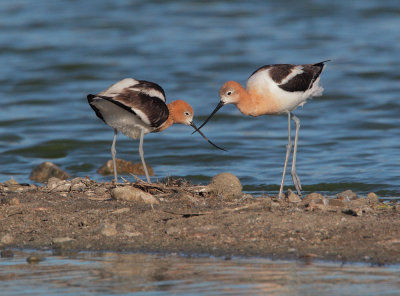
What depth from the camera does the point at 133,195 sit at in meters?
7.20

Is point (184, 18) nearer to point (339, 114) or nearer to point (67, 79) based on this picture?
point (67, 79)

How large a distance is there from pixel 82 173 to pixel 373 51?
10.8 m

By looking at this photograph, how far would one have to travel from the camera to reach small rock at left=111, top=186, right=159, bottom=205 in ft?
23.5

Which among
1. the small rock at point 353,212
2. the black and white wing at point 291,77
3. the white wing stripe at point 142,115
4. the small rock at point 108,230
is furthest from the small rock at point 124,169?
the small rock at point 353,212

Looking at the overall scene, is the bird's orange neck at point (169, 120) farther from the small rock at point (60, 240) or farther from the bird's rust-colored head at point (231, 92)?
the small rock at point (60, 240)

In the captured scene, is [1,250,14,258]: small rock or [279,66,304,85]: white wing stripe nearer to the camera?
[1,250,14,258]: small rock

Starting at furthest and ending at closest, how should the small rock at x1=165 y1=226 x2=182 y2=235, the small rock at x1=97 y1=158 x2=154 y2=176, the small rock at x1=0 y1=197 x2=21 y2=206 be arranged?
the small rock at x1=97 y1=158 x2=154 y2=176, the small rock at x1=0 y1=197 x2=21 y2=206, the small rock at x1=165 y1=226 x2=182 y2=235

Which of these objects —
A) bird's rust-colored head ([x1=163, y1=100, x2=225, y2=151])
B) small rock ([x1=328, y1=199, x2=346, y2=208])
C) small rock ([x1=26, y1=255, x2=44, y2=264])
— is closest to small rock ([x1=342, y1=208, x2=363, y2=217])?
small rock ([x1=328, y1=199, x2=346, y2=208])

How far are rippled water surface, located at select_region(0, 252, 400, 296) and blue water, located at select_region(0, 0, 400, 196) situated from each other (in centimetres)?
422

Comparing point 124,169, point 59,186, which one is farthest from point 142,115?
point 124,169

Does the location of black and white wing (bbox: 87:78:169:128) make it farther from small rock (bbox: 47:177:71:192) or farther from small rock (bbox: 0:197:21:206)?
small rock (bbox: 0:197:21:206)

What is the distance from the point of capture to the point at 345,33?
21.6m

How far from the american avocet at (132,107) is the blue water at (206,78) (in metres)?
1.54

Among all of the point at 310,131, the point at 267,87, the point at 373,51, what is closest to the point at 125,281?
the point at 267,87
